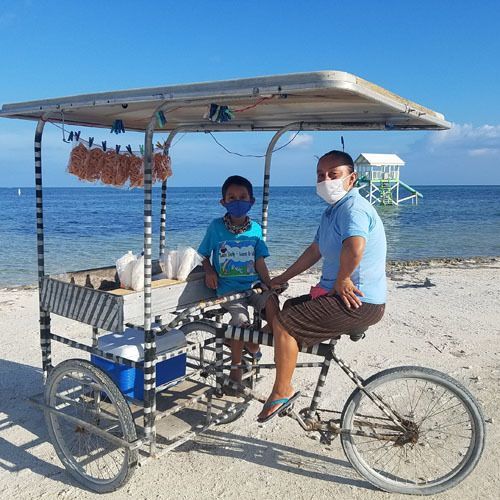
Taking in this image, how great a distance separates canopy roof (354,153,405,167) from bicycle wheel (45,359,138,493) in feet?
157

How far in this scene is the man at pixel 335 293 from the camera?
330 cm

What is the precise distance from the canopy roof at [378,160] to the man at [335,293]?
Result: 157 feet

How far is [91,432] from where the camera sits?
3619mm

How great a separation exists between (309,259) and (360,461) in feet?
4.77

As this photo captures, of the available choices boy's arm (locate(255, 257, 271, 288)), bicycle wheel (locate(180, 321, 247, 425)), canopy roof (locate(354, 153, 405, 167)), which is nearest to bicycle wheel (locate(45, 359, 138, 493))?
bicycle wheel (locate(180, 321, 247, 425))

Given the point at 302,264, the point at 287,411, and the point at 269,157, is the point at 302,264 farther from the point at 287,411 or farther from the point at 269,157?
the point at 269,157

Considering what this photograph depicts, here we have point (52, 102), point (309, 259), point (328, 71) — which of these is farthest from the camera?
point (309, 259)

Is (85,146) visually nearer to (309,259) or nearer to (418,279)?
(309,259)

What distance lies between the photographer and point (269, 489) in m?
3.51

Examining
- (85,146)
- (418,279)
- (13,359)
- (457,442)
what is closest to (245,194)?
(85,146)

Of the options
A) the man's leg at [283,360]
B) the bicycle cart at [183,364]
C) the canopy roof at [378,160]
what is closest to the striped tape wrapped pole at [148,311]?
the bicycle cart at [183,364]

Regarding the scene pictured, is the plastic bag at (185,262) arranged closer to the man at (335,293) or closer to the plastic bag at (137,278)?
the plastic bag at (137,278)

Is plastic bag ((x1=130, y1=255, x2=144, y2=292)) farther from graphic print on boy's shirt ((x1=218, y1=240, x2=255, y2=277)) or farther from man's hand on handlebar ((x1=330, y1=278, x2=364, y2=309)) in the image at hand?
man's hand on handlebar ((x1=330, y1=278, x2=364, y2=309))

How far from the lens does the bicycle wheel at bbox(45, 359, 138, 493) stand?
3352 millimetres
